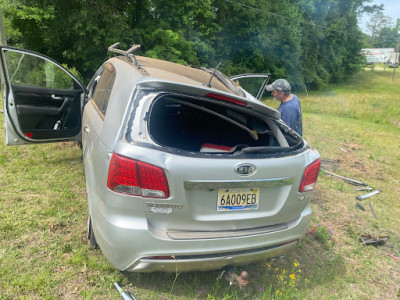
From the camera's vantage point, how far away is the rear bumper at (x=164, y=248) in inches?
79.0

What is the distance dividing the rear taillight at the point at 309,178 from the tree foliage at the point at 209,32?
42.4ft

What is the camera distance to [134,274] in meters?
2.62

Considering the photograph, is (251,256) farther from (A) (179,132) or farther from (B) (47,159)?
(B) (47,159)

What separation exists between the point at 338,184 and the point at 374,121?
15634mm

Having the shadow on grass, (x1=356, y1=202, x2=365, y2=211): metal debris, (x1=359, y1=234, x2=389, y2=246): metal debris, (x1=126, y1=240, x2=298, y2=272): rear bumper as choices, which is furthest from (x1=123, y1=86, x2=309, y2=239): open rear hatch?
(x1=356, y1=202, x2=365, y2=211): metal debris

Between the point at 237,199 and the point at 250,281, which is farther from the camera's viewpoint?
the point at 250,281

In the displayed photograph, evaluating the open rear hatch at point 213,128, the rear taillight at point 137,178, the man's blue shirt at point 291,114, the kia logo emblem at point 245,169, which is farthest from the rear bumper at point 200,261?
the man's blue shirt at point 291,114

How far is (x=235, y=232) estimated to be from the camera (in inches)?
88.8

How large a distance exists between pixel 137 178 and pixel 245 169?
2.42 feet

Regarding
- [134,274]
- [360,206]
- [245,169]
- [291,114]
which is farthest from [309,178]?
[360,206]

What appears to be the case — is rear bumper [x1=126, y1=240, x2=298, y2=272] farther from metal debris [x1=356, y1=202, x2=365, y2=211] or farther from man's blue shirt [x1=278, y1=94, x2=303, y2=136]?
metal debris [x1=356, y1=202, x2=365, y2=211]

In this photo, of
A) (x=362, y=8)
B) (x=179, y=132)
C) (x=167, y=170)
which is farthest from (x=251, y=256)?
(x=362, y=8)

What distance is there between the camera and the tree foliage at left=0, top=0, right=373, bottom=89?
14711 mm

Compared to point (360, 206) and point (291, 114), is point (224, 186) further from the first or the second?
point (360, 206)
